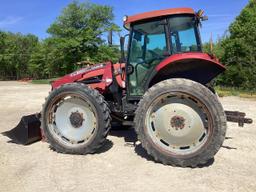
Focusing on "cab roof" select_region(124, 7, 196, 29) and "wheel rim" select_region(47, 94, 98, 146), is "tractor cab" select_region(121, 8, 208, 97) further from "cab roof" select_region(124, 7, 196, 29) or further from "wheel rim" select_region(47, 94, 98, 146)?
"wheel rim" select_region(47, 94, 98, 146)

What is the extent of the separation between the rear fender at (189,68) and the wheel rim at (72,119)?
1186 mm

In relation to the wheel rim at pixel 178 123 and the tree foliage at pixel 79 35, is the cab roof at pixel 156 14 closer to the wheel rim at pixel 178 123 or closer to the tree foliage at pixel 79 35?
the wheel rim at pixel 178 123

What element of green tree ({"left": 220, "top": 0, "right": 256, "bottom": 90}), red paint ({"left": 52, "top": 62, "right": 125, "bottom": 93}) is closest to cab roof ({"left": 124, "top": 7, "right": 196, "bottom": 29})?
red paint ({"left": 52, "top": 62, "right": 125, "bottom": 93})

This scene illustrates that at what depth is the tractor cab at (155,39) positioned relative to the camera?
17.3ft

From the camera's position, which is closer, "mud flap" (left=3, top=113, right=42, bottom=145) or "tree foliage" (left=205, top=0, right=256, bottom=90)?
"mud flap" (left=3, top=113, right=42, bottom=145)

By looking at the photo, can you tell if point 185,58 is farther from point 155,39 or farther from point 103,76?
point 103,76

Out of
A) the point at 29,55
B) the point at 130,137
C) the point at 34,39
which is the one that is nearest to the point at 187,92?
the point at 130,137

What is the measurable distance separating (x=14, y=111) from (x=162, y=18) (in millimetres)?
7407

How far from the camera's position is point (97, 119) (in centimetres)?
533

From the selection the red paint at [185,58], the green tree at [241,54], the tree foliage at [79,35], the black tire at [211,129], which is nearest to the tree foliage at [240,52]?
the green tree at [241,54]

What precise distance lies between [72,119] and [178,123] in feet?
6.30

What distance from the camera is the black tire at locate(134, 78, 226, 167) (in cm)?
464

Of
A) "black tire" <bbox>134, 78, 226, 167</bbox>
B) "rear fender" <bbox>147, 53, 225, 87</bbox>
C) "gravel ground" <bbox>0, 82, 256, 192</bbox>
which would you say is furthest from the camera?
"rear fender" <bbox>147, 53, 225, 87</bbox>

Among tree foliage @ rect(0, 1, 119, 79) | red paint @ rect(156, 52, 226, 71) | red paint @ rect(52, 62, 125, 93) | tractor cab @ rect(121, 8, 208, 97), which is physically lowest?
red paint @ rect(52, 62, 125, 93)
